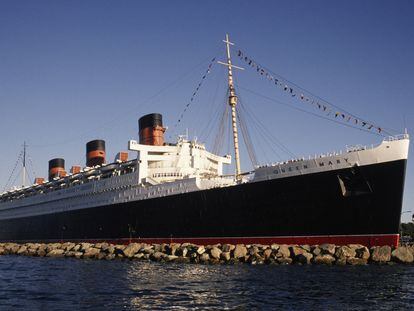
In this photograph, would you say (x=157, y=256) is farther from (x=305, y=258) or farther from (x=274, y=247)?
(x=305, y=258)

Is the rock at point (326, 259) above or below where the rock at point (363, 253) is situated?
below

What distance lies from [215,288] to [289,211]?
1460 cm

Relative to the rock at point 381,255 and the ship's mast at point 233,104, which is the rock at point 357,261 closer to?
the rock at point 381,255

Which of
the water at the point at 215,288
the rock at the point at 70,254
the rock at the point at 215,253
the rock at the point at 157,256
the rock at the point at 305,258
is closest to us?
the water at the point at 215,288

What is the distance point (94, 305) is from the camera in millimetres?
17812

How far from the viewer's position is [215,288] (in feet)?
70.6

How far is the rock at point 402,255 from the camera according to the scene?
96.7 ft

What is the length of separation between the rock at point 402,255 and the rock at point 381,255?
0.36 m

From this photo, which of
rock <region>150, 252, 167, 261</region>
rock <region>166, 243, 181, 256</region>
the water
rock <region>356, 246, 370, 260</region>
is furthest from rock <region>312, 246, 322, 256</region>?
rock <region>150, 252, 167, 261</region>

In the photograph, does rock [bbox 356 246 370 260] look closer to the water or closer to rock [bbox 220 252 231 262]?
the water

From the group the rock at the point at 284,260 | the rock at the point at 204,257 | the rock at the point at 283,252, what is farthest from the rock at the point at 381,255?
the rock at the point at 204,257

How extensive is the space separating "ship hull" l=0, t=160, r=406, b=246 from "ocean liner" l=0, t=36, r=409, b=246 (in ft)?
0.22

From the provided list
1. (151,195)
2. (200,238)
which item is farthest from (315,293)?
(151,195)

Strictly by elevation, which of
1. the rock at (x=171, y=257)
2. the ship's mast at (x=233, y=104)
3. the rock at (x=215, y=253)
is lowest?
the rock at (x=171, y=257)
